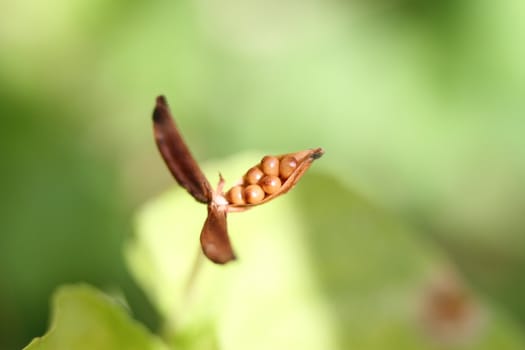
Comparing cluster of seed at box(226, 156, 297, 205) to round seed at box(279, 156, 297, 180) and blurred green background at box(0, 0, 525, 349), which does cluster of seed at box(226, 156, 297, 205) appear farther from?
blurred green background at box(0, 0, 525, 349)

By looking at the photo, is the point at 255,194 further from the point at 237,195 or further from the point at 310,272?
the point at 310,272

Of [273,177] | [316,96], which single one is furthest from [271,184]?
[316,96]

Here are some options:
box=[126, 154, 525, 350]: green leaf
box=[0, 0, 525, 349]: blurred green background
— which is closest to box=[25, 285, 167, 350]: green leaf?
box=[126, 154, 525, 350]: green leaf

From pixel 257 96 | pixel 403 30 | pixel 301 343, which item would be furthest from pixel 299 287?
pixel 403 30

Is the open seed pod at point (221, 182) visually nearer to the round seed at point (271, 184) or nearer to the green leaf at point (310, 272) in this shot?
the round seed at point (271, 184)

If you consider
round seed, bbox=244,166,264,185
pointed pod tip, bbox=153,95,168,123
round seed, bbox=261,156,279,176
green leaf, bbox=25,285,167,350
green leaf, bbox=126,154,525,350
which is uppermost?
pointed pod tip, bbox=153,95,168,123
